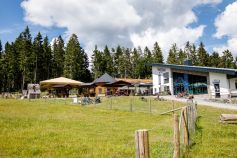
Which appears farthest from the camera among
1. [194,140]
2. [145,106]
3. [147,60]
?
[147,60]

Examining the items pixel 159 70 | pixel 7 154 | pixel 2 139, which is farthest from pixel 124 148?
pixel 159 70

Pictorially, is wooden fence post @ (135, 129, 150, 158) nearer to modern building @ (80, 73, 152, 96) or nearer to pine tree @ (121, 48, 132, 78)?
modern building @ (80, 73, 152, 96)

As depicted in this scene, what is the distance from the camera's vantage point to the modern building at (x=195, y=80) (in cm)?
4072

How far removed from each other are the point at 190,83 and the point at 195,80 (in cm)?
118

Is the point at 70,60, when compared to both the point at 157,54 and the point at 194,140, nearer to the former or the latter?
the point at 157,54

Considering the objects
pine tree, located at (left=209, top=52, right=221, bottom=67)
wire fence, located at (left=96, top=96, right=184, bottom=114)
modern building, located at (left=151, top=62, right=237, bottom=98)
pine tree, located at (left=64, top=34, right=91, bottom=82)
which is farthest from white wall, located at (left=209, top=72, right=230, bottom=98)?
pine tree, located at (left=209, top=52, right=221, bottom=67)

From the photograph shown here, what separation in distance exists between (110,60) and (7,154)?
93478 millimetres

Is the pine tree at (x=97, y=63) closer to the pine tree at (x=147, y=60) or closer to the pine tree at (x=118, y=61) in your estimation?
the pine tree at (x=118, y=61)

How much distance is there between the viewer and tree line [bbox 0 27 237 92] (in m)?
80.3

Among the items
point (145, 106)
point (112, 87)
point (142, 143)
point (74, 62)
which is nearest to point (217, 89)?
point (145, 106)

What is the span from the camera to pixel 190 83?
49.2 metres

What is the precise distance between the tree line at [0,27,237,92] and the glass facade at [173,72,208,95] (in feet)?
48.9

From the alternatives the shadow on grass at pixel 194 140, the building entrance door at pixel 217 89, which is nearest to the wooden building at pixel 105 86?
the building entrance door at pixel 217 89

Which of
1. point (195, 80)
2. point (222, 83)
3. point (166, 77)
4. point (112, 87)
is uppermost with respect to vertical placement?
point (166, 77)
